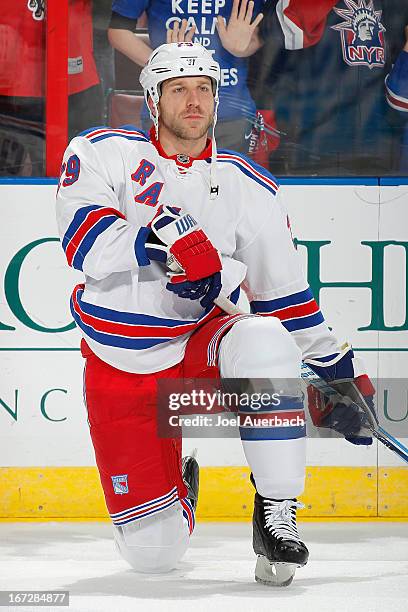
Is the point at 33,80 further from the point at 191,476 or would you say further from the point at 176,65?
the point at 191,476

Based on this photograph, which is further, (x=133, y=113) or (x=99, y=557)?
(x=133, y=113)

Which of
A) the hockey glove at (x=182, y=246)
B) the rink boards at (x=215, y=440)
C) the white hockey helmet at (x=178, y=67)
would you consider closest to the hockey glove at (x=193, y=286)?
the hockey glove at (x=182, y=246)

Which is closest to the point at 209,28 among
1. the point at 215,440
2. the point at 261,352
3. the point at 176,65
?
the point at 176,65

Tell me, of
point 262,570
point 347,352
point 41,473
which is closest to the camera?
point 262,570

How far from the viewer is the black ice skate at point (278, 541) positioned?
96.3 inches

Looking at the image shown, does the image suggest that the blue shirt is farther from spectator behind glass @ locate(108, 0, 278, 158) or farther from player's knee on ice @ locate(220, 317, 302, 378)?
player's knee on ice @ locate(220, 317, 302, 378)

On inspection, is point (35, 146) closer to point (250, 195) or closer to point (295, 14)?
point (295, 14)

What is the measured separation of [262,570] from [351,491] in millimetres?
1316

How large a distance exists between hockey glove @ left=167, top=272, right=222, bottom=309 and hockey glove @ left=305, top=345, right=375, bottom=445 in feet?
1.29

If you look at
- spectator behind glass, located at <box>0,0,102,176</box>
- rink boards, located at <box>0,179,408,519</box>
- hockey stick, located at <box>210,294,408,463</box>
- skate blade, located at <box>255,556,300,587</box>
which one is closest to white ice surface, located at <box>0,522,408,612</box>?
skate blade, located at <box>255,556,300,587</box>

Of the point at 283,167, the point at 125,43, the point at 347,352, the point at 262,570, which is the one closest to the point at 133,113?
A: the point at 125,43

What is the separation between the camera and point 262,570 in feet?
8.44

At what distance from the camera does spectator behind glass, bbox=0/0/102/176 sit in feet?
13.0

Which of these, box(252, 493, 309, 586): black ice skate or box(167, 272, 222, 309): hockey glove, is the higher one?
box(167, 272, 222, 309): hockey glove
